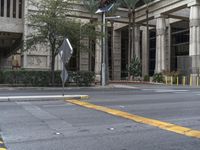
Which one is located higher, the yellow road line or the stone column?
the stone column

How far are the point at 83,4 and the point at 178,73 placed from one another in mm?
15766

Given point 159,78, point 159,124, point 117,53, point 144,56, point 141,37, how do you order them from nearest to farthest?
point 159,124 → point 159,78 → point 144,56 → point 117,53 → point 141,37

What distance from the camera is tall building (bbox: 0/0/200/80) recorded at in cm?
4766

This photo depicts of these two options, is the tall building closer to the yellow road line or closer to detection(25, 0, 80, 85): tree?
detection(25, 0, 80, 85): tree

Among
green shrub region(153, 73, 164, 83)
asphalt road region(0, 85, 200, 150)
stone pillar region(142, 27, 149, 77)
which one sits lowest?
asphalt road region(0, 85, 200, 150)

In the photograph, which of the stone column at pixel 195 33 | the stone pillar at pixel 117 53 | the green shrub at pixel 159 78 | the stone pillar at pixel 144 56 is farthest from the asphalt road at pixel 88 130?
the stone pillar at pixel 117 53

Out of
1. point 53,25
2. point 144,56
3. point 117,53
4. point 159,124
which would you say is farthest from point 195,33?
point 159,124

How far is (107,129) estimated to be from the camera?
1007 centimetres

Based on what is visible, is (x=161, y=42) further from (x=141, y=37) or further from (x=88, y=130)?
(x=88, y=130)

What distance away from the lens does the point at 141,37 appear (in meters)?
69.1

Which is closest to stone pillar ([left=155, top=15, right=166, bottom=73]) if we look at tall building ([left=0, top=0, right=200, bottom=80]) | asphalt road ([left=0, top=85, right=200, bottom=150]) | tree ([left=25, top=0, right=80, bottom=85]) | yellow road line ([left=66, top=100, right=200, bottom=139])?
tall building ([left=0, top=0, right=200, bottom=80])

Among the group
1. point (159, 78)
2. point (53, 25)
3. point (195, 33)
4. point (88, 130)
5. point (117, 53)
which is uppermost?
point (195, 33)

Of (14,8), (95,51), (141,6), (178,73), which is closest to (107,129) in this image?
(178,73)

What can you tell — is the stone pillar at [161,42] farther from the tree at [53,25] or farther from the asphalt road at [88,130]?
the asphalt road at [88,130]
